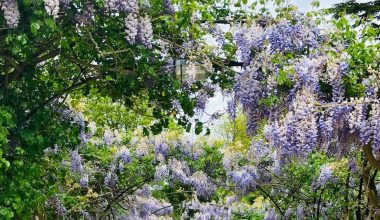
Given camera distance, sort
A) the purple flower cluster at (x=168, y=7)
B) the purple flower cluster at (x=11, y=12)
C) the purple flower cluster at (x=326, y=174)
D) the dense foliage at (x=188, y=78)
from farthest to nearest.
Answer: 1. the purple flower cluster at (x=326, y=174)
2. the purple flower cluster at (x=168, y=7)
3. the dense foliage at (x=188, y=78)
4. the purple flower cluster at (x=11, y=12)

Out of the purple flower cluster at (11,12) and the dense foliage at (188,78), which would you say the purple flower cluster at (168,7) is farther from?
the purple flower cluster at (11,12)

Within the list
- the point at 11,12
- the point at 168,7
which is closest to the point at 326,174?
the point at 168,7

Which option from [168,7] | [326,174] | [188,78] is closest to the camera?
[168,7]

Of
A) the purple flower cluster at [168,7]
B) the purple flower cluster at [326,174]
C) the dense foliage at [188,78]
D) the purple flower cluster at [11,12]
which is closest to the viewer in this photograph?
the purple flower cluster at [11,12]

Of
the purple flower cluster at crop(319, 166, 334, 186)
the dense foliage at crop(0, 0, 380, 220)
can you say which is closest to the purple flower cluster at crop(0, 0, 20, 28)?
the dense foliage at crop(0, 0, 380, 220)

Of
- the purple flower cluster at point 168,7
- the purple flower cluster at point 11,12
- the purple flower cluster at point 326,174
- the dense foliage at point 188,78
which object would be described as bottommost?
the purple flower cluster at point 326,174

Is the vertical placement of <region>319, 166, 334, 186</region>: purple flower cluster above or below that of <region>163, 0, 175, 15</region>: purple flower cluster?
below

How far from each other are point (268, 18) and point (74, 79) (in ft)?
7.85

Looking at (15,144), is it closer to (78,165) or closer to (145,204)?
(78,165)

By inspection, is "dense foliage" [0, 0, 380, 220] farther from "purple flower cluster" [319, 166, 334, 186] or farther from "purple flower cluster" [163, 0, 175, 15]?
"purple flower cluster" [319, 166, 334, 186]

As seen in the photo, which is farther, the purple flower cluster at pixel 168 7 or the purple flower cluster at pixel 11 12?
the purple flower cluster at pixel 168 7

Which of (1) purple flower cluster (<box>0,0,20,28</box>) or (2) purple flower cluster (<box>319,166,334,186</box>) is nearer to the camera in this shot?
(1) purple flower cluster (<box>0,0,20,28</box>)

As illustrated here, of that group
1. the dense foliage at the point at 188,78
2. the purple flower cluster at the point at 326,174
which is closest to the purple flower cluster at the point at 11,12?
the dense foliage at the point at 188,78

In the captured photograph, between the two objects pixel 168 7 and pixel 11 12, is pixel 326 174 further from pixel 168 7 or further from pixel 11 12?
pixel 11 12
